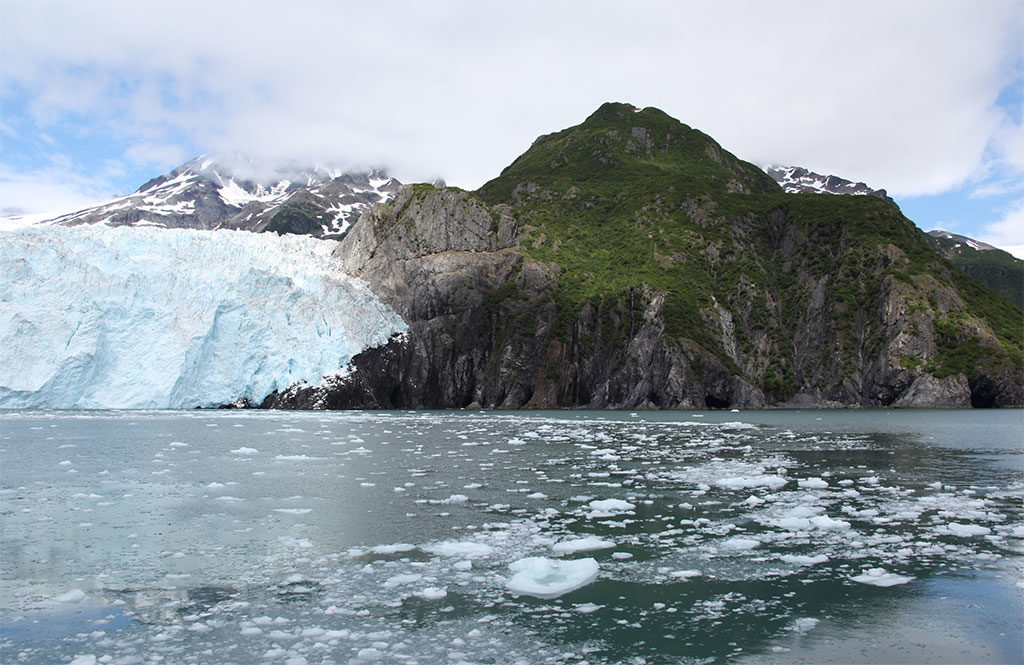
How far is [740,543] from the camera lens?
41.1ft

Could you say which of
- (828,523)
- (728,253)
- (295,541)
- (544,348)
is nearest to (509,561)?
(295,541)

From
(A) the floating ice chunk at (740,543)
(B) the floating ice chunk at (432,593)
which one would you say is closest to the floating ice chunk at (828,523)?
(A) the floating ice chunk at (740,543)

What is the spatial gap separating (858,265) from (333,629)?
3855 inches

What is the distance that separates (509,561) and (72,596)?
6.55 metres

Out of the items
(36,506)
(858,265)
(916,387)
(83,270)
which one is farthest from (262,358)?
(858,265)

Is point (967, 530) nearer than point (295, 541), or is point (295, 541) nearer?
point (295, 541)

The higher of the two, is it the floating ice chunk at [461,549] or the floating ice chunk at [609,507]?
the floating ice chunk at [609,507]

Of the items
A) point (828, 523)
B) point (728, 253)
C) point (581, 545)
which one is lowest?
point (581, 545)

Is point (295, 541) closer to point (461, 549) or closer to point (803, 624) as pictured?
point (461, 549)

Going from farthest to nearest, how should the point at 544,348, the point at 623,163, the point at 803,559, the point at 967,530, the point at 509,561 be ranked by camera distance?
1. the point at 623,163
2. the point at 544,348
3. the point at 967,530
4. the point at 803,559
5. the point at 509,561

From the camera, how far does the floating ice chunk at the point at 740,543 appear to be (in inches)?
487

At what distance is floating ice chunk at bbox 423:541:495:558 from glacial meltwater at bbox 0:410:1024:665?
55 millimetres

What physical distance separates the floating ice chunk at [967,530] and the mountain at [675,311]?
61.8m

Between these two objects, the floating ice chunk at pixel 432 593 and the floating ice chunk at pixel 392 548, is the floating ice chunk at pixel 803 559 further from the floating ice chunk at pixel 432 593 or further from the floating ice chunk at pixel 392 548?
the floating ice chunk at pixel 392 548
